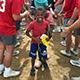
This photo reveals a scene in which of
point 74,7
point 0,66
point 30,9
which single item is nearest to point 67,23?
point 74,7

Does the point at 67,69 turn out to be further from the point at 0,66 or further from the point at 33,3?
the point at 33,3

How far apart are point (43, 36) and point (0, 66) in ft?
3.73

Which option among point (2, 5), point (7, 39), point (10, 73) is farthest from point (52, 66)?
point (2, 5)

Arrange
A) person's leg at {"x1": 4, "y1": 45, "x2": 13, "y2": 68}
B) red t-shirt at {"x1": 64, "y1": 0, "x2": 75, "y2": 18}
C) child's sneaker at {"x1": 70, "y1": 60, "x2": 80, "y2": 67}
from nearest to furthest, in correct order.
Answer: person's leg at {"x1": 4, "y1": 45, "x2": 13, "y2": 68}, red t-shirt at {"x1": 64, "y1": 0, "x2": 75, "y2": 18}, child's sneaker at {"x1": 70, "y1": 60, "x2": 80, "y2": 67}

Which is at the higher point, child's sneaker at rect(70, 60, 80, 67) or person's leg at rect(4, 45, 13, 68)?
person's leg at rect(4, 45, 13, 68)

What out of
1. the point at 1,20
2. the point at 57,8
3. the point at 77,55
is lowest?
the point at 77,55

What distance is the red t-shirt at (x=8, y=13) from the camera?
4.60m

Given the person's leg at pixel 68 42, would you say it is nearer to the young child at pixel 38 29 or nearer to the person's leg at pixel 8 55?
the young child at pixel 38 29

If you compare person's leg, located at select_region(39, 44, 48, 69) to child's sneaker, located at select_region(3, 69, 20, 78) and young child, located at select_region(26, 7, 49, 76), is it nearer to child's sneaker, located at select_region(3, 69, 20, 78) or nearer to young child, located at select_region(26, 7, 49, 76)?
young child, located at select_region(26, 7, 49, 76)

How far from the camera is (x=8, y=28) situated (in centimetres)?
486

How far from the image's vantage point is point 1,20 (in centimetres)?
480

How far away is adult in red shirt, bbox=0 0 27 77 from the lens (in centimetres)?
462

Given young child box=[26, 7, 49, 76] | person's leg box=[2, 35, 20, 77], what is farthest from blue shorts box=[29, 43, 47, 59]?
person's leg box=[2, 35, 20, 77]

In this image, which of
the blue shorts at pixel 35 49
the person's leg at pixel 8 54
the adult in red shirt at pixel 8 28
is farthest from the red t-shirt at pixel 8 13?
the blue shorts at pixel 35 49
